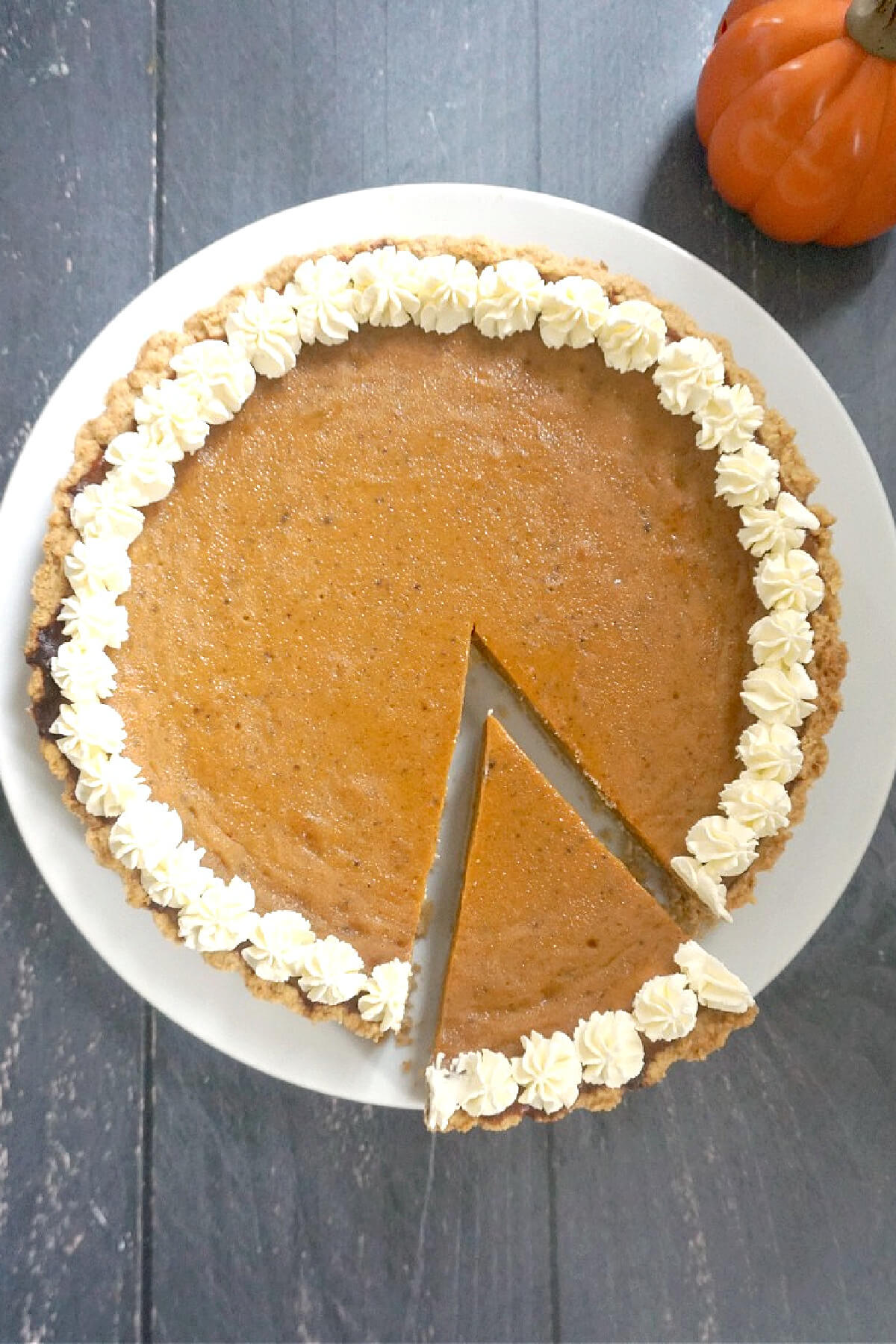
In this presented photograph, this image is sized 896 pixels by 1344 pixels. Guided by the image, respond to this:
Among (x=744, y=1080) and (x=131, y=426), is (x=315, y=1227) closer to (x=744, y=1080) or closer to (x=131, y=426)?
(x=744, y=1080)

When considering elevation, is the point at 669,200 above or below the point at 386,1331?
above

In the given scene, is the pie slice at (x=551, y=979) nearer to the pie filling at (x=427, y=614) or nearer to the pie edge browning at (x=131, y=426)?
the pie filling at (x=427, y=614)

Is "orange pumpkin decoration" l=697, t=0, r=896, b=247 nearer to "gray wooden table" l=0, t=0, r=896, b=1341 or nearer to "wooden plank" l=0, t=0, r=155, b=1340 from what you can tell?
"gray wooden table" l=0, t=0, r=896, b=1341

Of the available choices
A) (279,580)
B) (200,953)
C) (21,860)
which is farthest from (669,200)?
(21,860)

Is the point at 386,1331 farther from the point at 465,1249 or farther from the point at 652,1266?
the point at 652,1266

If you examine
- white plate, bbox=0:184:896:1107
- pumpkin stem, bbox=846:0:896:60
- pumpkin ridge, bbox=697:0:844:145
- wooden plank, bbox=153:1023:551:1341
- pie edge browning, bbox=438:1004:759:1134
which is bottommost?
wooden plank, bbox=153:1023:551:1341

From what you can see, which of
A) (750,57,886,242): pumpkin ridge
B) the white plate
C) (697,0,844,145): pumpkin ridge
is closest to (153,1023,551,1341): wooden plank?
the white plate

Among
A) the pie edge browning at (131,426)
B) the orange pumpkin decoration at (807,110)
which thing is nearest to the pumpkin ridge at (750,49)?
the orange pumpkin decoration at (807,110)
